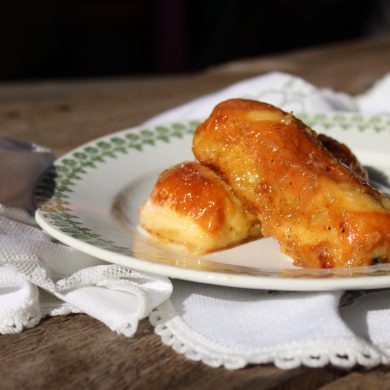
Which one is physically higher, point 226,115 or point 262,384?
point 226,115

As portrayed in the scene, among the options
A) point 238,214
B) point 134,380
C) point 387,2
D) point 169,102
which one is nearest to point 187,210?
point 238,214

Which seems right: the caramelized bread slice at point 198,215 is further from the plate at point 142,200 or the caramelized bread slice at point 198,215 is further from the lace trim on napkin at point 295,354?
the lace trim on napkin at point 295,354

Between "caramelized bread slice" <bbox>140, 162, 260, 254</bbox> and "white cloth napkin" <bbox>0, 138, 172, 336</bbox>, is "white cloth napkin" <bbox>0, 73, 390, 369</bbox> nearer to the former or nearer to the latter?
"white cloth napkin" <bbox>0, 138, 172, 336</bbox>

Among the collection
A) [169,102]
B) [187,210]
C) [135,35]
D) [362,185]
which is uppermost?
[362,185]

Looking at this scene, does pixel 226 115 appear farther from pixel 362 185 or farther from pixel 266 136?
pixel 362 185

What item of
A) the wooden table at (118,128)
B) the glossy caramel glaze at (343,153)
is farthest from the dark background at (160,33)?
the glossy caramel glaze at (343,153)

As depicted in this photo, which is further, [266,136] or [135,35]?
[135,35]
